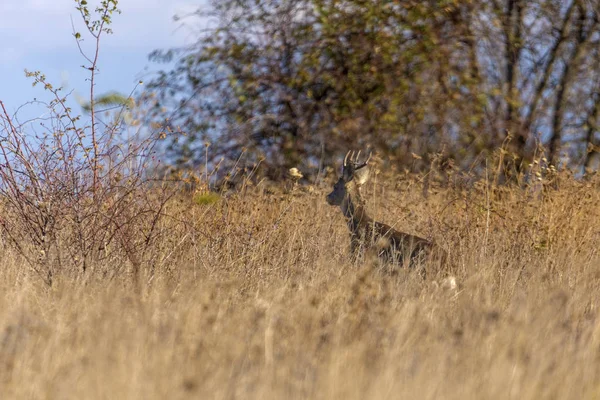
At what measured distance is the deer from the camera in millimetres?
7438

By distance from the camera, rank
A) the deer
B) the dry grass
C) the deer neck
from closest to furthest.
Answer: the dry grass → the deer → the deer neck

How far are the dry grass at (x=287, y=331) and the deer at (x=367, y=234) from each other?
30 cm

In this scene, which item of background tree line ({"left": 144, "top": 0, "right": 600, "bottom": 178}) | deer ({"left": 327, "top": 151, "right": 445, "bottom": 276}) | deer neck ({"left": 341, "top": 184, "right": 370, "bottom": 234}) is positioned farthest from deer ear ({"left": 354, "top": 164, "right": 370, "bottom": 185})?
background tree line ({"left": 144, "top": 0, "right": 600, "bottom": 178})

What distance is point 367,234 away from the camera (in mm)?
8195

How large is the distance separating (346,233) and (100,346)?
542 centimetres

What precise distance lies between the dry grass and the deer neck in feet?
2.61

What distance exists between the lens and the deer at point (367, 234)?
744 cm

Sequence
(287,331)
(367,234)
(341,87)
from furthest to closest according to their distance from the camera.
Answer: (341,87) < (367,234) < (287,331)

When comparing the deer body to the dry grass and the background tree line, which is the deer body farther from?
the background tree line

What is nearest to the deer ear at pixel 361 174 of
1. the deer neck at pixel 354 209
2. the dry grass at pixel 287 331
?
the deer neck at pixel 354 209

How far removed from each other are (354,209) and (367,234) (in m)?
0.46

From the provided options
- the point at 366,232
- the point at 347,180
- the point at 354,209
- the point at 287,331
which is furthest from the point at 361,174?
the point at 287,331

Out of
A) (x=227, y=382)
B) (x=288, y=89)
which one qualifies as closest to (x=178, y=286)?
(x=227, y=382)

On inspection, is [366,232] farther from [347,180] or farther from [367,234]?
[347,180]
